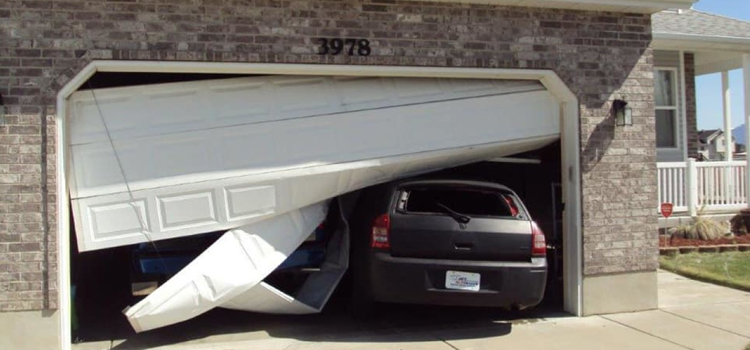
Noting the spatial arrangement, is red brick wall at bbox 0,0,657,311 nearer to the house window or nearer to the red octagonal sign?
the red octagonal sign

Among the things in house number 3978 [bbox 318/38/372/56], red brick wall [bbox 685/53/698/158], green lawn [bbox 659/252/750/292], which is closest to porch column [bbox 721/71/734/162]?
red brick wall [bbox 685/53/698/158]

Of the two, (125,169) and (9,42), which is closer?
(9,42)

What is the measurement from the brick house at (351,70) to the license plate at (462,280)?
5.67 feet

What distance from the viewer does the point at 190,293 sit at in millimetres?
6504

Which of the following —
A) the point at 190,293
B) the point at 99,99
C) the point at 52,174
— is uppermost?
the point at 99,99

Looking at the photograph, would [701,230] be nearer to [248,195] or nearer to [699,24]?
[699,24]

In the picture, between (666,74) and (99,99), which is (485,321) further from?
(666,74)

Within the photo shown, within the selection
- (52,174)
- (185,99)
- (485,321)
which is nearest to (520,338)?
(485,321)

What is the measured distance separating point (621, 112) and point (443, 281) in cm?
298

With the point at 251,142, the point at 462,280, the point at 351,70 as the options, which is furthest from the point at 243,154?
the point at 462,280

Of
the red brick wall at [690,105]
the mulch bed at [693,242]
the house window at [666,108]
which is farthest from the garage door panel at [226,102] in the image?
the red brick wall at [690,105]

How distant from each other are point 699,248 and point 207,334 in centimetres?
828

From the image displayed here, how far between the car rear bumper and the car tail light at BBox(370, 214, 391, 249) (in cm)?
9

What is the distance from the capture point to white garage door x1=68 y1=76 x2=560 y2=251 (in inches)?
259
